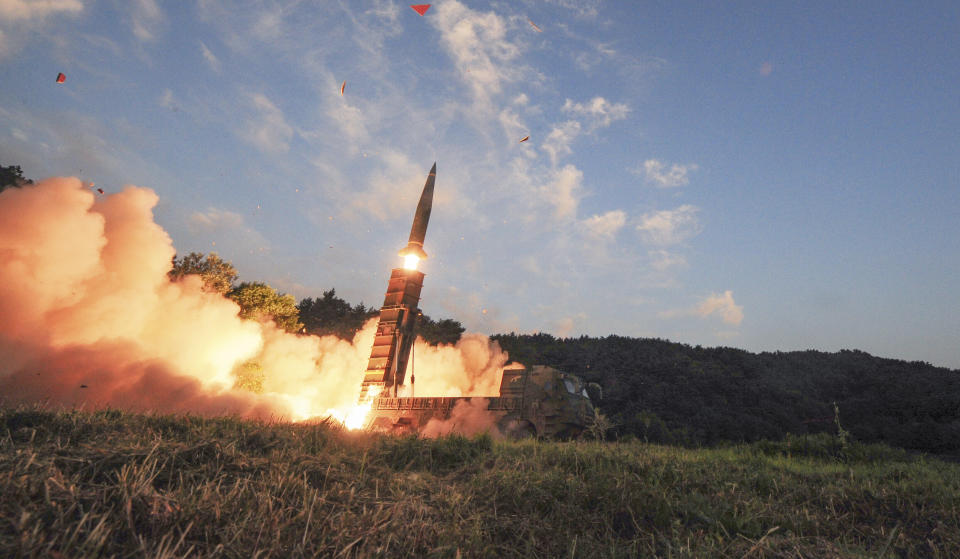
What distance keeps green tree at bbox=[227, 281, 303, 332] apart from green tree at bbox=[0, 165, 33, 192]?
15.4 m

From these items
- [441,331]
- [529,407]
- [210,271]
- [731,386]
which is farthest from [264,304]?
[731,386]

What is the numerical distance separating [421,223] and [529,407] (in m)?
12.4

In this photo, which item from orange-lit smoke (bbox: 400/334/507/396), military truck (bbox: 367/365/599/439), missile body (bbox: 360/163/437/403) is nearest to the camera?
military truck (bbox: 367/365/599/439)

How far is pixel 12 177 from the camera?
114 ft

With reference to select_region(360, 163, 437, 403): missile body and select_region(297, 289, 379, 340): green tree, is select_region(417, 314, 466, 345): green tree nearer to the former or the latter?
select_region(297, 289, 379, 340): green tree

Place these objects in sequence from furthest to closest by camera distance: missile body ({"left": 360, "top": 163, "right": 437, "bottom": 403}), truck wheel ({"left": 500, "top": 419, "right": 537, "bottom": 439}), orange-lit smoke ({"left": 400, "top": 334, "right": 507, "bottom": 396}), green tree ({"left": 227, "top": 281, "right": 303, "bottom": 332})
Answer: green tree ({"left": 227, "top": 281, "right": 303, "bottom": 332}), orange-lit smoke ({"left": 400, "top": 334, "right": 507, "bottom": 396}), missile body ({"left": 360, "top": 163, "right": 437, "bottom": 403}), truck wheel ({"left": 500, "top": 419, "right": 537, "bottom": 439})

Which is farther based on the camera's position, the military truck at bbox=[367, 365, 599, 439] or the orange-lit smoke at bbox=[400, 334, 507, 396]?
the orange-lit smoke at bbox=[400, 334, 507, 396]

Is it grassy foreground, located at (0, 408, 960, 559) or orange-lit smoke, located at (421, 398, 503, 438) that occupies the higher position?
grassy foreground, located at (0, 408, 960, 559)

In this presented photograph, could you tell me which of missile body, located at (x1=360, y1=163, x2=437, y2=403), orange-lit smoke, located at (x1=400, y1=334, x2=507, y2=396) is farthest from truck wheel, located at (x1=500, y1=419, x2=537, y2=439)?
orange-lit smoke, located at (x1=400, y1=334, x2=507, y2=396)

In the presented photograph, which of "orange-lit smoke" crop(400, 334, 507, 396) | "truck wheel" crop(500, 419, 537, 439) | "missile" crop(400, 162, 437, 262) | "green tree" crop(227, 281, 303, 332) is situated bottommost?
"truck wheel" crop(500, 419, 537, 439)

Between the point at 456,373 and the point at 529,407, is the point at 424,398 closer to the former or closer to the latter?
the point at 529,407

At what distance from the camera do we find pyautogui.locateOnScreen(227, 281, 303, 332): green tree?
36.4 m

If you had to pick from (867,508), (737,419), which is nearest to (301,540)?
(867,508)

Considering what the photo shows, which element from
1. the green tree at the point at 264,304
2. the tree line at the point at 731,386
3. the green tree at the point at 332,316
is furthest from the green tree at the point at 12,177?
the green tree at the point at 332,316
